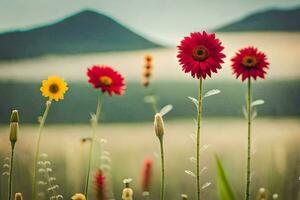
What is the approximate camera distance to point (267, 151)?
1.66 metres

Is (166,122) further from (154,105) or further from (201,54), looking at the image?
→ (201,54)

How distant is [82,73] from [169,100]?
266 millimetres

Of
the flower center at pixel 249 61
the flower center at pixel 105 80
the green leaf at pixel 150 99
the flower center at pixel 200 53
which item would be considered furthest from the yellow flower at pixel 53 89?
the flower center at pixel 249 61

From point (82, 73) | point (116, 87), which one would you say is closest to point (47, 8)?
point (82, 73)

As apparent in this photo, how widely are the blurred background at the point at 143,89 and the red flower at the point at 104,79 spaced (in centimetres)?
17

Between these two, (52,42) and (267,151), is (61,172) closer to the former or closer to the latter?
(52,42)

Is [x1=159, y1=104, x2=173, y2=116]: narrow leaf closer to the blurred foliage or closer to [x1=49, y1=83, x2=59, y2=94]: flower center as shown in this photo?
the blurred foliage

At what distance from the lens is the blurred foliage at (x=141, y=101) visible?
1.62 m

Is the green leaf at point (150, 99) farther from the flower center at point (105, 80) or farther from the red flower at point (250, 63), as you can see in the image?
the red flower at point (250, 63)

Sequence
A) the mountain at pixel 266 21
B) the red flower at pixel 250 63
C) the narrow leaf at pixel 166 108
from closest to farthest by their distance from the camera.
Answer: the red flower at pixel 250 63
the narrow leaf at pixel 166 108
the mountain at pixel 266 21

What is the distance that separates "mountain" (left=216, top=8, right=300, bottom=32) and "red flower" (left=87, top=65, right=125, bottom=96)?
0.38 meters

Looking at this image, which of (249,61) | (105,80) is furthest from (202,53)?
(105,80)

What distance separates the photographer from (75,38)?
1.63 m

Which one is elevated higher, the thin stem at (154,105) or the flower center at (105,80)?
the flower center at (105,80)
